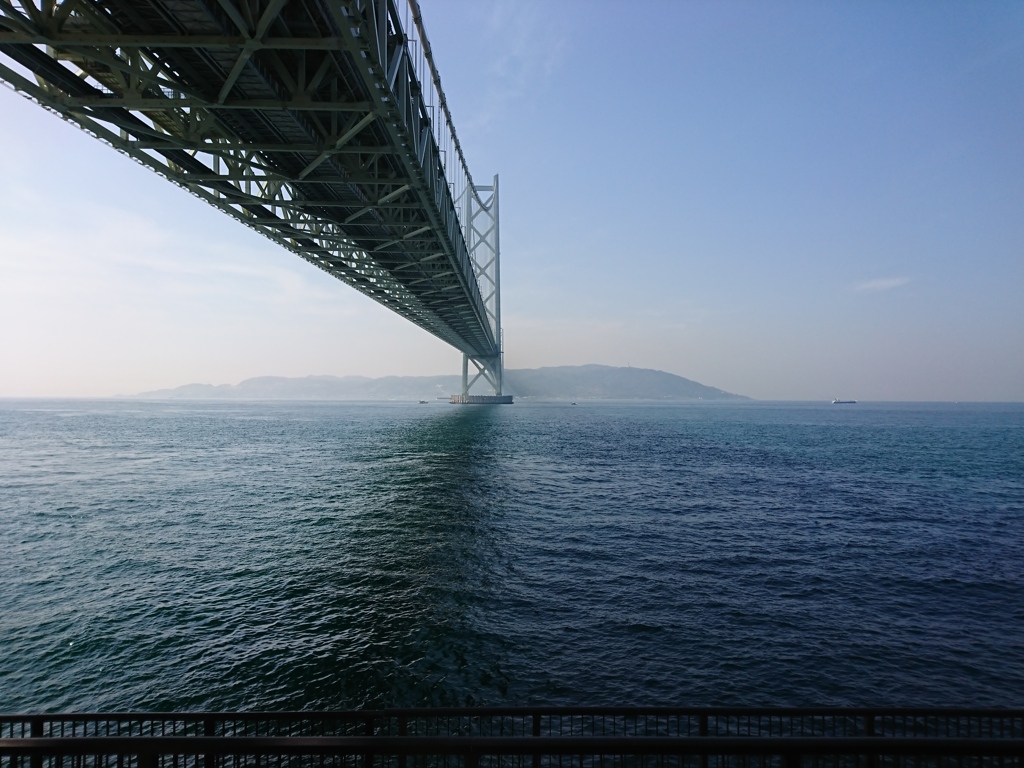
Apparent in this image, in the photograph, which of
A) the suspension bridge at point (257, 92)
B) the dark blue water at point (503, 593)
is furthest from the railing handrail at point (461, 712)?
the suspension bridge at point (257, 92)

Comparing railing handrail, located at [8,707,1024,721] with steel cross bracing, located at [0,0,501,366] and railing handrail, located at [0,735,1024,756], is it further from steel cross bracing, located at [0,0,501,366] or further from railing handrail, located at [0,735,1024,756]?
steel cross bracing, located at [0,0,501,366]

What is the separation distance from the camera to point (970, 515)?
25750 millimetres

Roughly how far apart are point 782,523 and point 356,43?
22.7 meters

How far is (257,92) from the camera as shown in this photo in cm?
1277

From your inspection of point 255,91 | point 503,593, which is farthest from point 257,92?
point 503,593

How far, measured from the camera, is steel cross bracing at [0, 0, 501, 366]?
33.5 ft

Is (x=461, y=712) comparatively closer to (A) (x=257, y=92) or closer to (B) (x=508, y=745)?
(B) (x=508, y=745)

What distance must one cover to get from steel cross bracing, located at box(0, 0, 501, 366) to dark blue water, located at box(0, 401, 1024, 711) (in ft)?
38.7

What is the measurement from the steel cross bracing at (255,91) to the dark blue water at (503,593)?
11.8 m

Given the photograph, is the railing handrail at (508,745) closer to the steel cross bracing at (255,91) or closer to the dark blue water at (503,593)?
the dark blue water at (503,593)

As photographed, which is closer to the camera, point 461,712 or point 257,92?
point 461,712

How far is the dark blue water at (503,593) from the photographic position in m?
9.80

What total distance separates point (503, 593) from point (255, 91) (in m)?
13.7

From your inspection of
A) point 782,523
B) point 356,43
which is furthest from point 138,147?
point 782,523
